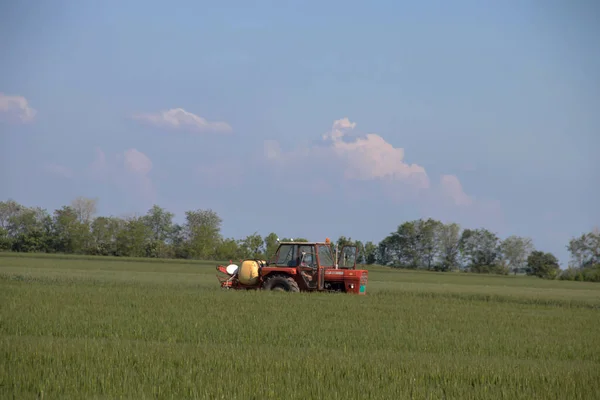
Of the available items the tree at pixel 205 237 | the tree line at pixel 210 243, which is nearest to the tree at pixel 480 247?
the tree line at pixel 210 243

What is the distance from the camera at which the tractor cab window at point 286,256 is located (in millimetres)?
25031

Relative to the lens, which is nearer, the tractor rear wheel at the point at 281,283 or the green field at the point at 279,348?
the green field at the point at 279,348

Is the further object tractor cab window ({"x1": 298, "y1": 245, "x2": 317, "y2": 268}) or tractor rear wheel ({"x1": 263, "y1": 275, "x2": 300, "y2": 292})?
tractor cab window ({"x1": 298, "y1": 245, "x2": 317, "y2": 268})

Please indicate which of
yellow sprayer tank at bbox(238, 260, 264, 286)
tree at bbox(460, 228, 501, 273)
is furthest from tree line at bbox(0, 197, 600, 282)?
yellow sprayer tank at bbox(238, 260, 264, 286)

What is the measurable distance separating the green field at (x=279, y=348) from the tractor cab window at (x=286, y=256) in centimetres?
142

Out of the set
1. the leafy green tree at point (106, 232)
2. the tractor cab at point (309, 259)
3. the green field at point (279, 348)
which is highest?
the leafy green tree at point (106, 232)

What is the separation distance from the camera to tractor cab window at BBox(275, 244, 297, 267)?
25.0m

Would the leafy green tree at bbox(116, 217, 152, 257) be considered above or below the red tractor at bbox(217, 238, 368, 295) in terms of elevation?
above

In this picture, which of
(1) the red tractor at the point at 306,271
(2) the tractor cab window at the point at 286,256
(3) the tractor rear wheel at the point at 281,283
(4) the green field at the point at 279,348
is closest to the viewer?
(4) the green field at the point at 279,348

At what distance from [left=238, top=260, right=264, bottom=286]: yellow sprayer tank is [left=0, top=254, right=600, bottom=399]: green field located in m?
1.35

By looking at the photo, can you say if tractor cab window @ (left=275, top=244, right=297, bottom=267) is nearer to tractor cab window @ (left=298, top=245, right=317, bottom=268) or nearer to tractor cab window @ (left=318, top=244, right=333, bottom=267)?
tractor cab window @ (left=298, top=245, right=317, bottom=268)

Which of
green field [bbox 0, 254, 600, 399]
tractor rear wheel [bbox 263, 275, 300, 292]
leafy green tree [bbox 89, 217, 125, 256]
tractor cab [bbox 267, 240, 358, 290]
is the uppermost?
leafy green tree [bbox 89, 217, 125, 256]

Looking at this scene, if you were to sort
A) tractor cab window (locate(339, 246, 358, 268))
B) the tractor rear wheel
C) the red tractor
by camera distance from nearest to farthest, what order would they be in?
the tractor rear wheel < the red tractor < tractor cab window (locate(339, 246, 358, 268))

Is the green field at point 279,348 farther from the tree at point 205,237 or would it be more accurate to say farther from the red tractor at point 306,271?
the tree at point 205,237
